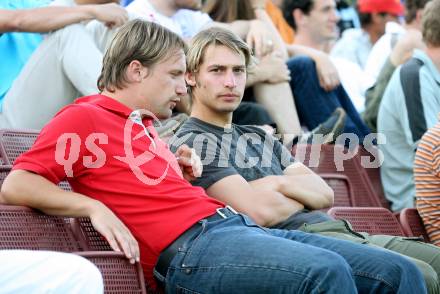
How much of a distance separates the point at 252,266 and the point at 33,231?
91cm

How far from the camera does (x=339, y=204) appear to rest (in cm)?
636

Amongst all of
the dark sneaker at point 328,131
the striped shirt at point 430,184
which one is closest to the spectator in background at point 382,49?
the dark sneaker at point 328,131

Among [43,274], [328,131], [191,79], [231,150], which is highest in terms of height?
[191,79]

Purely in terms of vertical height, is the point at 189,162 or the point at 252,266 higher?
the point at 189,162

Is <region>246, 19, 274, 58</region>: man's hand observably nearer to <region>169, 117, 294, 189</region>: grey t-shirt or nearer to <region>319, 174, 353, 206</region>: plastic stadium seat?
<region>319, 174, 353, 206</region>: plastic stadium seat

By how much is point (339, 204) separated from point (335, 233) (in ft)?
4.44

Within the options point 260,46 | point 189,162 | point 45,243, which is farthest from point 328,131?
point 45,243

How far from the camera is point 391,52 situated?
8.25 m

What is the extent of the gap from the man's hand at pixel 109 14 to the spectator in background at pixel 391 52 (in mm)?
2347

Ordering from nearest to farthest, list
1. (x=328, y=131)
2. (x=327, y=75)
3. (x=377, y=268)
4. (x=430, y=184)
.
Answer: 1. (x=377, y=268)
2. (x=430, y=184)
3. (x=328, y=131)
4. (x=327, y=75)

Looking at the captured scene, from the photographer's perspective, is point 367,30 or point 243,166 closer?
point 243,166

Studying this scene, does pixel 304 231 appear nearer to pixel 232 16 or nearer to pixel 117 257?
pixel 117 257

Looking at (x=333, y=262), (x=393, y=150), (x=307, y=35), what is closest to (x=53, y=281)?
(x=333, y=262)

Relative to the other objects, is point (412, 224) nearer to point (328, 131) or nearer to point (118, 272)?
point (328, 131)
